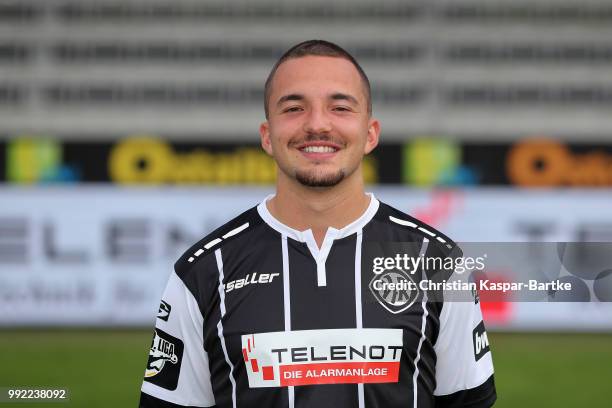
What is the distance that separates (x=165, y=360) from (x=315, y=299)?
0.57 meters

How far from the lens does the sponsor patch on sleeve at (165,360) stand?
2.91m

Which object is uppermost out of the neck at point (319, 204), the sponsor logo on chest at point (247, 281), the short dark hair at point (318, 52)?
the short dark hair at point (318, 52)

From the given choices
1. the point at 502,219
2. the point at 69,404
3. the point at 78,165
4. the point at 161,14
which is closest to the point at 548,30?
the point at 161,14

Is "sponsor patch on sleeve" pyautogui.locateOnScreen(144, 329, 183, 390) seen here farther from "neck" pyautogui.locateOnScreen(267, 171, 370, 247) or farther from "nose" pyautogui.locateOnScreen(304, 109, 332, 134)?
"nose" pyautogui.locateOnScreen(304, 109, 332, 134)

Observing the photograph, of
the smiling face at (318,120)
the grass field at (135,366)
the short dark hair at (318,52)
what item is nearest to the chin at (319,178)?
the smiling face at (318,120)

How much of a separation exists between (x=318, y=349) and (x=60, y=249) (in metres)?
11.8

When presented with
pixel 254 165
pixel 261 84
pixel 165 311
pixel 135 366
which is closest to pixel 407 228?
pixel 165 311

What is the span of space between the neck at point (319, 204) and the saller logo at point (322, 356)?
322mm

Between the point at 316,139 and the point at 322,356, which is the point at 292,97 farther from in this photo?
the point at 322,356

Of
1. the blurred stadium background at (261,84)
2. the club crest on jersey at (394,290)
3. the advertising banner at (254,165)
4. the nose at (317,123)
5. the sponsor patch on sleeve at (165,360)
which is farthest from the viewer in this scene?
the blurred stadium background at (261,84)

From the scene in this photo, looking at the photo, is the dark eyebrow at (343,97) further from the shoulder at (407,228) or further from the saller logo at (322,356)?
the saller logo at (322,356)

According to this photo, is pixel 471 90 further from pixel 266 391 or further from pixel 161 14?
pixel 266 391

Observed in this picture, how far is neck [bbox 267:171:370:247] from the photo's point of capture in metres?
2.81

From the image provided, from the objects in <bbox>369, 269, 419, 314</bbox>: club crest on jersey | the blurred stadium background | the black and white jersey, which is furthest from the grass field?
the blurred stadium background
